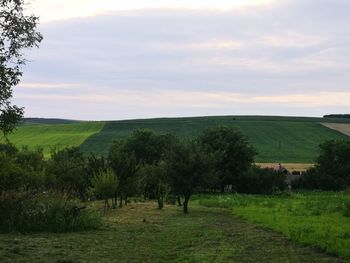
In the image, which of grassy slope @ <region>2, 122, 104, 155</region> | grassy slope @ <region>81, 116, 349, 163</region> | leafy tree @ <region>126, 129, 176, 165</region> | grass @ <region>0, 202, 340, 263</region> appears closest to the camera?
grass @ <region>0, 202, 340, 263</region>

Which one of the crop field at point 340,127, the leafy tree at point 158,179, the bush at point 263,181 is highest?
the crop field at point 340,127

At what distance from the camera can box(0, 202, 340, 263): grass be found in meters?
14.0

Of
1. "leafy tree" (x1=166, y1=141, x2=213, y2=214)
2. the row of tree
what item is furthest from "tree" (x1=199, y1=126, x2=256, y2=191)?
"leafy tree" (x1=166, y1=141, x2=213, y2=214)

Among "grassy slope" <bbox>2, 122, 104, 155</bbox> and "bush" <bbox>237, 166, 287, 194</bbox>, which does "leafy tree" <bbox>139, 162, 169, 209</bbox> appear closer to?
"bush" <bbox>237, 166, 287, 194</bbox>

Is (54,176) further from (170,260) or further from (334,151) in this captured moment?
(334,151)

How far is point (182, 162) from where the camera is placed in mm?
32750

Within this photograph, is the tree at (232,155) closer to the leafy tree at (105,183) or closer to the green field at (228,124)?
the green field at (228,124)

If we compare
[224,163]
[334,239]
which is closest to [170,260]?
[334,239]

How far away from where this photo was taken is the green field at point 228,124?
3945 inches

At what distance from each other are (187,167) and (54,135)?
90.2 metres

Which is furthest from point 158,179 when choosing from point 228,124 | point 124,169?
point 228,124

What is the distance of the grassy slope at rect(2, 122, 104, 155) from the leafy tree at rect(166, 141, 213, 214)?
69482mm

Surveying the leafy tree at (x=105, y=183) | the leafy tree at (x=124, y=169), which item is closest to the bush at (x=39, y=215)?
the leafy tree at (x=105, y=183)

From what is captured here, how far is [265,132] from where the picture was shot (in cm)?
11762
